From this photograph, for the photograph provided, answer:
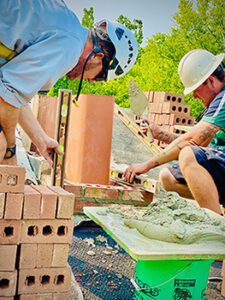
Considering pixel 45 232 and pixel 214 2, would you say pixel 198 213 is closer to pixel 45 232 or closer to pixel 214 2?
pixel 45 232

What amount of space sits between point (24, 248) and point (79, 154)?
111 inches

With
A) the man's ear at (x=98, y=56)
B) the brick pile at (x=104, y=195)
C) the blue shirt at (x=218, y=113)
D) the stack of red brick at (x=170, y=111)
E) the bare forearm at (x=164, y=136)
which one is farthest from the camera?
the stack of red brick at (x=170, y=111)

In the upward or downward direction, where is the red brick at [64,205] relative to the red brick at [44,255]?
upward

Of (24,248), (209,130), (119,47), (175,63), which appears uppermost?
(175,63)

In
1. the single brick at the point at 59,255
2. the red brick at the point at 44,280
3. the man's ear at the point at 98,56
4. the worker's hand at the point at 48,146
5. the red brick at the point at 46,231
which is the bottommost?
the red brick at the point at 44,280

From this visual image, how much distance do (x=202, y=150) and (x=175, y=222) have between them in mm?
1530

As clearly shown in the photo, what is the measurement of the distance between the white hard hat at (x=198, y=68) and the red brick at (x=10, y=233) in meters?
2.89

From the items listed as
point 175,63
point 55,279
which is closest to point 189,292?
point 55,279

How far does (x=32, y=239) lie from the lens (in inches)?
83.4

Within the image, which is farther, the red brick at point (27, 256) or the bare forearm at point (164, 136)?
the bare forearm at point (164, 136)

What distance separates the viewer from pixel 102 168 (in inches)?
193

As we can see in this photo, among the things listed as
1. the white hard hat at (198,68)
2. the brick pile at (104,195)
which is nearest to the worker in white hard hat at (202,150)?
the white hard hat at (198,68)

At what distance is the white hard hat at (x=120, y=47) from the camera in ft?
8.16

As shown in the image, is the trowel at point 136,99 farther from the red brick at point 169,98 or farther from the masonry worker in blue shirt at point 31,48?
the red brick at point 169,98
